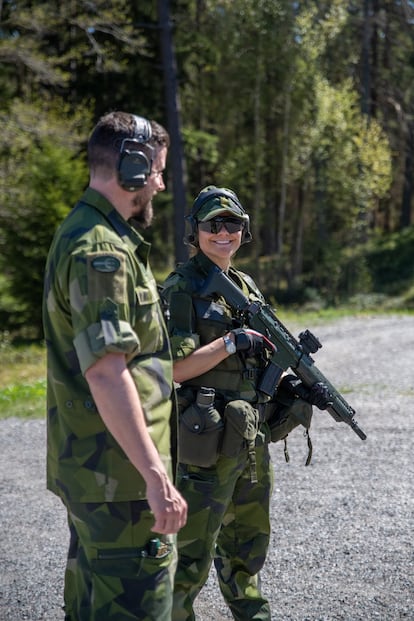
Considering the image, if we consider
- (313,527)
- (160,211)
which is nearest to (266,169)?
(160,211)

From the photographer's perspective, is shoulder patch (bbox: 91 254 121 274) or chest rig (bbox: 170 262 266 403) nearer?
shoulder patch (bbox: 91 254 121 274)

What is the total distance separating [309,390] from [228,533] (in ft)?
2.42

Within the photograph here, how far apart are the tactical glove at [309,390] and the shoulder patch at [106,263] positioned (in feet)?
5.01

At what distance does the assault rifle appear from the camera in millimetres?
3051

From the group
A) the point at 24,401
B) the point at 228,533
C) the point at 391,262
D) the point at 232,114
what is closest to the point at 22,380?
the point at 24,401

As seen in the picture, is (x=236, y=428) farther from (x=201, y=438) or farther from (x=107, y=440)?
(x=107, y=440)

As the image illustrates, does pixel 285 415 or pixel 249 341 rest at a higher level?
pixel 249 341

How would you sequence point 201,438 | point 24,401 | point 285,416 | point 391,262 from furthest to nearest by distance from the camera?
point 391,262 < point 24,401 < point 285,416 < point 201,438

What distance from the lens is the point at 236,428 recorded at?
2893 millimetres

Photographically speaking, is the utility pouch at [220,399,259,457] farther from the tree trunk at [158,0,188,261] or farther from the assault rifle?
the tree trunk at [158,0,188,261]

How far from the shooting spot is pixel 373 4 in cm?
2639

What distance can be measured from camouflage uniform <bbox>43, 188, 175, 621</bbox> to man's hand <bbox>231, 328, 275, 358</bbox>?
732 mm

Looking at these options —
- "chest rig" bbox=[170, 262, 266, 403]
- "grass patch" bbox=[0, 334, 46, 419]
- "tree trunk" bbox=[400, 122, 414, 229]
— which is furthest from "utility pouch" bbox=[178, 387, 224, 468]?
"tree trunk" bbox=[400, 122, 414, 229]

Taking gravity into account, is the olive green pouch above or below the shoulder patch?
below
